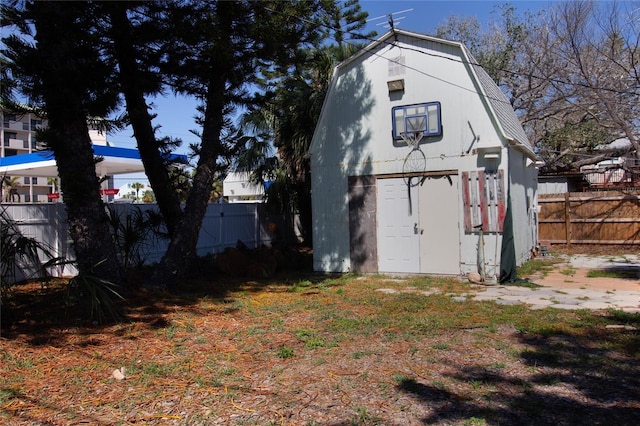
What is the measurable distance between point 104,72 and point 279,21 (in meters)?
3.24

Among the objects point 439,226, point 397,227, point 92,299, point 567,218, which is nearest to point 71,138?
point 92,299

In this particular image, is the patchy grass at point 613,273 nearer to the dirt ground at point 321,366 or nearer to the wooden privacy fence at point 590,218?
the dirt ground at point 321,366

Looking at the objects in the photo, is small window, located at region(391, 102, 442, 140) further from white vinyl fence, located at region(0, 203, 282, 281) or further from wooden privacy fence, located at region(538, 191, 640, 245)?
wooden privacy fence, located at region(538, 191, 640, 245)

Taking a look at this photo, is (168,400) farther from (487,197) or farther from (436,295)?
(487,197)

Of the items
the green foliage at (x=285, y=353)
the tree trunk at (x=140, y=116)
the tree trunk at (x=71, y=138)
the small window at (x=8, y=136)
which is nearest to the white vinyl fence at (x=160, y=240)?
the tree trunk at (x=71, y=138)

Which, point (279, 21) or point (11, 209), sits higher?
point (279, 21)

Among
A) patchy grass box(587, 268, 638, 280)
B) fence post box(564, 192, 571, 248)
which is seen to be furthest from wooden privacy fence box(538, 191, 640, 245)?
patchy grass box(587, 268, 638, 280)

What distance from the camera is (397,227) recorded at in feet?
36.2

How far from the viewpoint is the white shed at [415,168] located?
10047 millimetres

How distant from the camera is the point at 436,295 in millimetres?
8641

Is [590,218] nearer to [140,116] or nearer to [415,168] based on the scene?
A: [415,168]

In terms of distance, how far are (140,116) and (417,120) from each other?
6.11 m

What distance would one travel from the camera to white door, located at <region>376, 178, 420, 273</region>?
1086 cm

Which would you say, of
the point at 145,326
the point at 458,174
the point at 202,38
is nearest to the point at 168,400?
the point at 145,326
